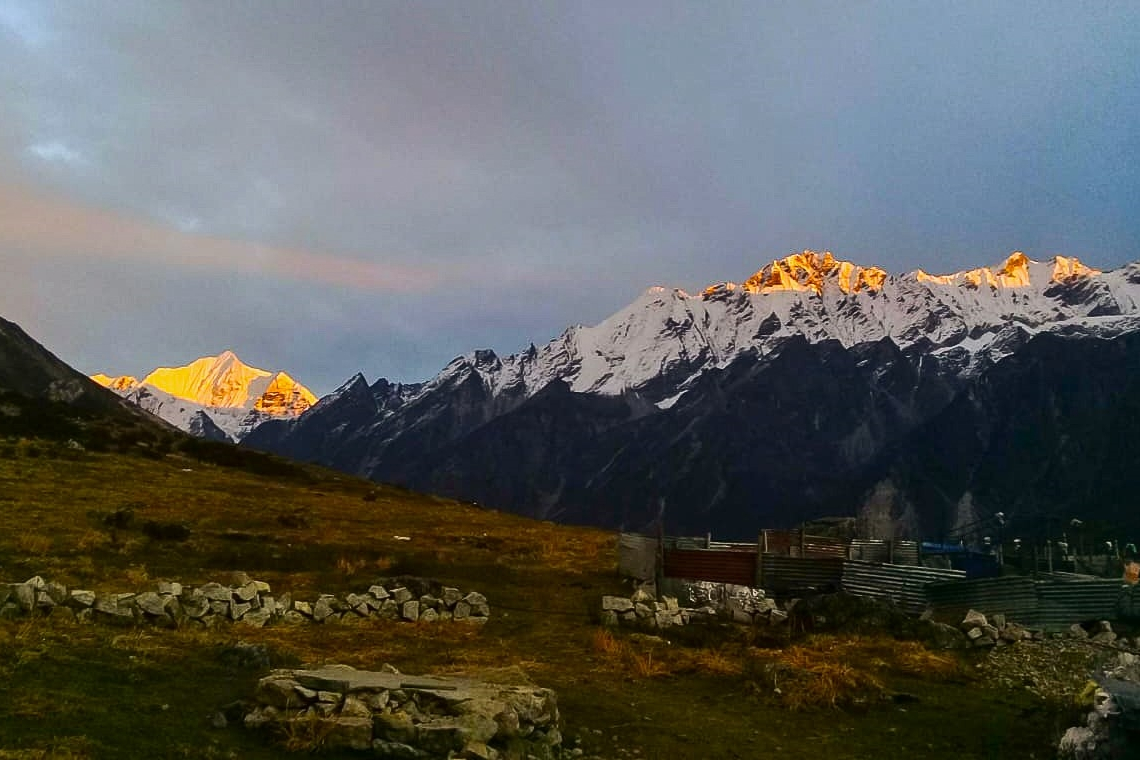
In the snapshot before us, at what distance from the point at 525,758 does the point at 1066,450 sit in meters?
203

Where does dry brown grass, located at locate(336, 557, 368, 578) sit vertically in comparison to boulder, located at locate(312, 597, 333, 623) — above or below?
above

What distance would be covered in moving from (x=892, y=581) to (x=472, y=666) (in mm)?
16988

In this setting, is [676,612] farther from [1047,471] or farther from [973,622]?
[1047,471]

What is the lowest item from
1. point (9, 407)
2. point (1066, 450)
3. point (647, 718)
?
point (647, 718)

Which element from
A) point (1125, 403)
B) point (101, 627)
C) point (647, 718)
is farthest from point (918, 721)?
point (1125, 403)

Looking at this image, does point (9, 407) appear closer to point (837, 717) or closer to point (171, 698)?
point (171, 698)

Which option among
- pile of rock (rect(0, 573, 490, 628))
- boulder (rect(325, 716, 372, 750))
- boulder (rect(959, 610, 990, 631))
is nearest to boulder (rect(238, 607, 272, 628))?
pile of rock (rect(0, 573, 490, 628))

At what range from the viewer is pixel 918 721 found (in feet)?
49.2

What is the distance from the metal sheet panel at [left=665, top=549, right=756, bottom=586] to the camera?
2927 centimetres

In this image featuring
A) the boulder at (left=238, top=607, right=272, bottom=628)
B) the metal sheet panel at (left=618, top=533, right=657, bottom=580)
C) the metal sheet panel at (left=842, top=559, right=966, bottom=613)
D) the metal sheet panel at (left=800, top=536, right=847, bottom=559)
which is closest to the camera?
the boulder at (left=238, top=607, right=272, bottom=628)

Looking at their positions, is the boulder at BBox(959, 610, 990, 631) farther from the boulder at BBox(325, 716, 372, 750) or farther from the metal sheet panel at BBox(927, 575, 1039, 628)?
the boulder at BBox(325, 716, 372, 750)

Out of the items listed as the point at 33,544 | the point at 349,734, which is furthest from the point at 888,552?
the point at 33,544

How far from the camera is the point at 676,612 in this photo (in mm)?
23234

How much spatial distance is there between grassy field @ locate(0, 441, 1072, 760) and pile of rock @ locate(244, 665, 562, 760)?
1.91ft
